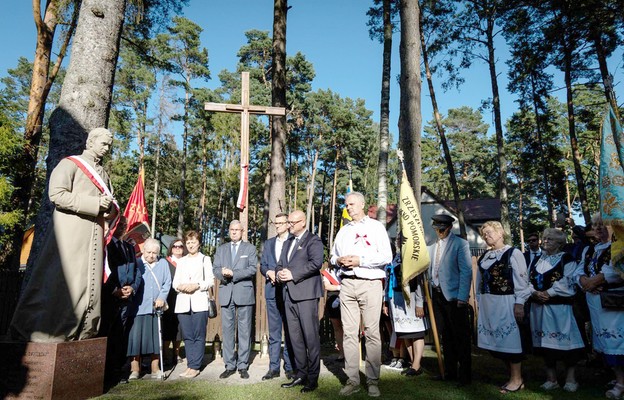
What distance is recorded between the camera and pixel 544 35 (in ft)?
51.1

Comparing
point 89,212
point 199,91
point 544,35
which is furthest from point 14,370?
point 199,91

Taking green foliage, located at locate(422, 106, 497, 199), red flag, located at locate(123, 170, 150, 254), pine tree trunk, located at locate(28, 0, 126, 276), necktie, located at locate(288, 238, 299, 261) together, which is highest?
green foliage, located at locate(422, 106, 497, 199)

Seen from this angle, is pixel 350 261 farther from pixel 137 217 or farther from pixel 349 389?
pixel 137 217

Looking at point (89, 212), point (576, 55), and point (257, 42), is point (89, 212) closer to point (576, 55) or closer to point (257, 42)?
point (576, 55)

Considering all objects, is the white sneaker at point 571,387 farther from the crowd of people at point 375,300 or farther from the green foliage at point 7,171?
the green foliage at point 7,171

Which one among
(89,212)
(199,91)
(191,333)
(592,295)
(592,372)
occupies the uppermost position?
(199,91)

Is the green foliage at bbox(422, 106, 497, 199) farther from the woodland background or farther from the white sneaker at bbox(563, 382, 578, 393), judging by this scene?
the white sneaker at bbox(563, 382, 578, 393)

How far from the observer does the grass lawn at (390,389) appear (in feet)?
14.6

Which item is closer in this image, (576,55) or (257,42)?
(576,55)

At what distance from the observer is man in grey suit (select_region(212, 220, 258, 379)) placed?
5.74 meters

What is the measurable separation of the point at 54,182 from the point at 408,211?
4163mm

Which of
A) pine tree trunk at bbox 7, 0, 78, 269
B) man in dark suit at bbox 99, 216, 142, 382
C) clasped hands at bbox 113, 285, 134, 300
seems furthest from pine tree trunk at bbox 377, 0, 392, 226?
pine tree trunk at bbox 7, 0, 78, 269

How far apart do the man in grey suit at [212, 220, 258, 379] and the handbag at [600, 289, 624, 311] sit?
4.27 meters

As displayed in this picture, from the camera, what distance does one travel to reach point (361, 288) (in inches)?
187
